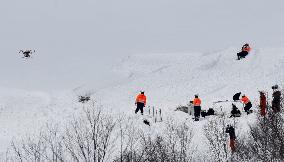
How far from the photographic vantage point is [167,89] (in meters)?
52.9

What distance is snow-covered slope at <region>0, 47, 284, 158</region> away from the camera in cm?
3278

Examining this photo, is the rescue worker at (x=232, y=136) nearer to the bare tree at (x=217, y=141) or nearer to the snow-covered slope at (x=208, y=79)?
the bare tree at (x=217, y=141)

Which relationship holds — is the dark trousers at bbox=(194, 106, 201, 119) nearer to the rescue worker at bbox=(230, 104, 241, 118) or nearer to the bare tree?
the bare tree

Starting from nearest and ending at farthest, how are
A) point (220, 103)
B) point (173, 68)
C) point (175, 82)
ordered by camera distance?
point (220, 103) → point (175, 82) → point (173, 68)

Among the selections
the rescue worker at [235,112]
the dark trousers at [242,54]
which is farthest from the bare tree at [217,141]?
the dark trousers at [242,54]

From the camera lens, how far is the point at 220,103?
115 feet

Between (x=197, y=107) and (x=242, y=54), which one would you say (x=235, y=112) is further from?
(x=242, y=54)

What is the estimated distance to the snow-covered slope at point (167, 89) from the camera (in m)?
32.8

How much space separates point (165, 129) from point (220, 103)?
717 cm

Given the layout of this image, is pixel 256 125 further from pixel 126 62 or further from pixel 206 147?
pixel 126 62

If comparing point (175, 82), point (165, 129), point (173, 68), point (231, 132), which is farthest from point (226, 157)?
point (173, 68)

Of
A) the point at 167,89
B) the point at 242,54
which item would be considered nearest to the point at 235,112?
the point at 167,89

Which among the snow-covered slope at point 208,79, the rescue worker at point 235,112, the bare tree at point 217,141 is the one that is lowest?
the bare tree at point 217,141

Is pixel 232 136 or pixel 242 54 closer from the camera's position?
pixel 232 136
